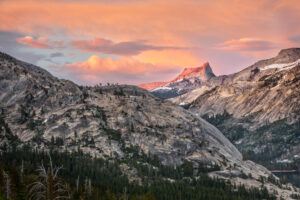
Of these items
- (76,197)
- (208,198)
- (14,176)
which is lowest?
(208,198)

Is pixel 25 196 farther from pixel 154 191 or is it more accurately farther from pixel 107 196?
pixel 154 191

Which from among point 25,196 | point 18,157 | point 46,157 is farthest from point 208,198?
point 25,196

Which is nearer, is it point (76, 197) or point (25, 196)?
point (25, 196)

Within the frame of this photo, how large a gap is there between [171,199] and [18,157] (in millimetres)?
79611

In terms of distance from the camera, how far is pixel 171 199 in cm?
18588

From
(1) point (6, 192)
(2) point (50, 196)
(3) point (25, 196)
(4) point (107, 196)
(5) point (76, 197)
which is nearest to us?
(2) point (50, 196)

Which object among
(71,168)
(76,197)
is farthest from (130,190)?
(76,197)

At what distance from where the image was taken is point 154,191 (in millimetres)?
192500

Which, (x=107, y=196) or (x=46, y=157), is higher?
(x=46, y=157)

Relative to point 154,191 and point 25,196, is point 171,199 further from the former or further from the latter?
point 25,196

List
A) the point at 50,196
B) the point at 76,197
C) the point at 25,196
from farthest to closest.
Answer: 1. the point at 76,197
2. the point at 25,196
3. the point at 50,196

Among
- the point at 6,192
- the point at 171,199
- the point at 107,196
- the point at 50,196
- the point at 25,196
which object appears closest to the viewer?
the point at 50,196

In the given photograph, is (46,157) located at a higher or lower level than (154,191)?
higher

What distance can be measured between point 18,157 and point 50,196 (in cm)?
13625
